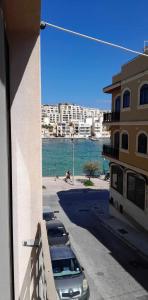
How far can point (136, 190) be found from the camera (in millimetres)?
13555

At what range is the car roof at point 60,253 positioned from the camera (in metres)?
8.86

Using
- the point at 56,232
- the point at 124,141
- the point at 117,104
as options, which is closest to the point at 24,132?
the point at 56,232

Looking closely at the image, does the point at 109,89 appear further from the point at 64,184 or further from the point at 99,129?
the point at 99,129

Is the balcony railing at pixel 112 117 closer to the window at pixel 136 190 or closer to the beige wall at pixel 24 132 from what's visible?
the window at pixel 136 190

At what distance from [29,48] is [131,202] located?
1264 centimetres

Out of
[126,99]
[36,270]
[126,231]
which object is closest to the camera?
[36,270]

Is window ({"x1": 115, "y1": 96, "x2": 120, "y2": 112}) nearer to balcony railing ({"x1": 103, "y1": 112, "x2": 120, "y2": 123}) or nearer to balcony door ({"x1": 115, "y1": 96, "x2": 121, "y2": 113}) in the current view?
balcony door ({"x1": 115, "y1": 96, "x2": 121, "y2": 113})

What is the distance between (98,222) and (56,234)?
4.41 metres

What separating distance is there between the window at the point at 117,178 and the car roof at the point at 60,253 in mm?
6772

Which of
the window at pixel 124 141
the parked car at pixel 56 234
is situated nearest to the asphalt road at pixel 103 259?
the parked car at pixel 56 234

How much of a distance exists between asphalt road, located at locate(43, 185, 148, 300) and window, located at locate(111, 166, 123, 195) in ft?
7.44

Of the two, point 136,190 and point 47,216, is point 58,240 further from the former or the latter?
point 136,190

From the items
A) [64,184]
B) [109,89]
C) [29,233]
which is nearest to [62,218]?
[109,89]

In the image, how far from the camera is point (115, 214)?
1611cm
